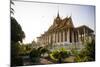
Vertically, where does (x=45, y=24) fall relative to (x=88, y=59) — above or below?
above

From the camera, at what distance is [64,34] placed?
2.43m

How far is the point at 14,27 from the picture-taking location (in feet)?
7.24

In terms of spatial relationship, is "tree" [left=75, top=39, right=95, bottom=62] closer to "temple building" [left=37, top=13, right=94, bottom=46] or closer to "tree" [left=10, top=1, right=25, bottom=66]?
"temple building" [left=37, top=13, right=94, bottom=46]

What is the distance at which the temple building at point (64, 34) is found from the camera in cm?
236

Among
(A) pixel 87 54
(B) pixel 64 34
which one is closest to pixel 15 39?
(B) pixel 64 34

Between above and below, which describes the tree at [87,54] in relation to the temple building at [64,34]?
below

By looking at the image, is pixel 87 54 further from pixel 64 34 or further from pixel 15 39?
pixel 15 39

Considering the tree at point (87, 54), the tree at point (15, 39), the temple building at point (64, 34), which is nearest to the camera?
the tree at point (15, 39)

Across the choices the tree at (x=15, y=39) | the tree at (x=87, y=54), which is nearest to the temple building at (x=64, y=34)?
the tree at (x=87, y=54)

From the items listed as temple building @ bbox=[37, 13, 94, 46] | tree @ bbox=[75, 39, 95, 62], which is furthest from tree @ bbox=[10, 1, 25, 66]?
tree @ bbox=[75, 39, 95, 62]

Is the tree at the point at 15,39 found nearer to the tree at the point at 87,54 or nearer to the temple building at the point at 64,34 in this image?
the temple building at the point at 64,34
